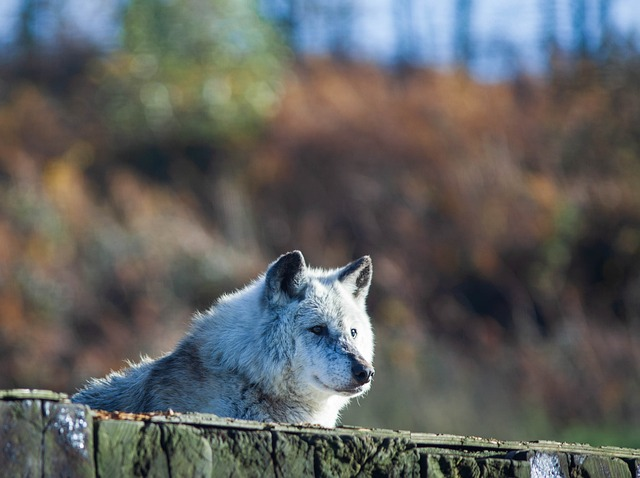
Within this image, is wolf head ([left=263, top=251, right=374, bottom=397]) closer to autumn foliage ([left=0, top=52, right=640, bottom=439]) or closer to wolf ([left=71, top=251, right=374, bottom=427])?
wolf ([left=71, top=251, right=374, bottom=427])

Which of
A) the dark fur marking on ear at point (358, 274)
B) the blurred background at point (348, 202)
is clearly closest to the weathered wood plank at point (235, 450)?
the dark fur marking on ear at point (358, 274)

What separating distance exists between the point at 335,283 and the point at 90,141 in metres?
20.2

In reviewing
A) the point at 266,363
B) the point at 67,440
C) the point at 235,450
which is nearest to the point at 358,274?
the point at 266,363

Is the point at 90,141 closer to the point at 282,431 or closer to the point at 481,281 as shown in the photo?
the point at 481,281

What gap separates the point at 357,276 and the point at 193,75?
19.1 metres

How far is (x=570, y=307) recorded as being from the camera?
56.7ft

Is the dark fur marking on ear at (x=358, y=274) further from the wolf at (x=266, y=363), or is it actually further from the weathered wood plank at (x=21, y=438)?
the weathered wood plank at (x=21, y=438)

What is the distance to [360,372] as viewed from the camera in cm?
586

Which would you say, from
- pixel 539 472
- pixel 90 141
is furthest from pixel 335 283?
pixel 90 141

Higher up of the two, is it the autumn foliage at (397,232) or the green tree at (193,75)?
the green tree at (193,75)

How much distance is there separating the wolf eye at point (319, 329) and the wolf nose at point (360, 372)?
1.27ft

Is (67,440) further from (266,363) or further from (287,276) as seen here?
(287,276)

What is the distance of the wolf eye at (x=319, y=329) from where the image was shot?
6.20m

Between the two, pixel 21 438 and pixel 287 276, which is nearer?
pixel 21 438
